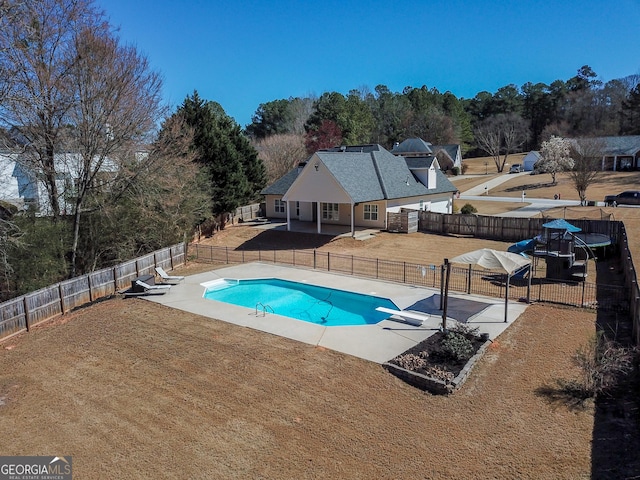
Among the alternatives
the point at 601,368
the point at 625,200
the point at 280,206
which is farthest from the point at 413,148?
the point at 601,368

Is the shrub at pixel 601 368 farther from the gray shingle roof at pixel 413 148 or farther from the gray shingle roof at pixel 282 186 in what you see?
the gray shingle roof at pixel 413 148

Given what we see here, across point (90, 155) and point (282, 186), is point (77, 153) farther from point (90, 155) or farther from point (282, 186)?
point (282, 186)

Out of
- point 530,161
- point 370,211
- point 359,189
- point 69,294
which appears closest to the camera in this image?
point 69,294

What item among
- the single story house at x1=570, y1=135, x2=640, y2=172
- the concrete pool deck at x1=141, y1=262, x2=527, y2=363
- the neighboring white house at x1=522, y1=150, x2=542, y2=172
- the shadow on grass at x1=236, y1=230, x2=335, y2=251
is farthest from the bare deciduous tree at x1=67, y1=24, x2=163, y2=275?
the neighboring white house at x1=522, y1=150, x2=542, y2=172

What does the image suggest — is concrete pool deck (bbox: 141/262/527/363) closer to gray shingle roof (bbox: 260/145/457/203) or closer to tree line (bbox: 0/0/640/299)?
tree line (bbox: 0/0/640/299)

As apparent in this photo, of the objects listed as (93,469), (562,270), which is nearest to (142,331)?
(93,469)

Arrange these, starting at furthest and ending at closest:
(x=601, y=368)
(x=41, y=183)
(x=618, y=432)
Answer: (x=41, y=183) < (x=601, y=368) < (x=618, y=432)

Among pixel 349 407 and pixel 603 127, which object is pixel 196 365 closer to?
pixel 349 407
